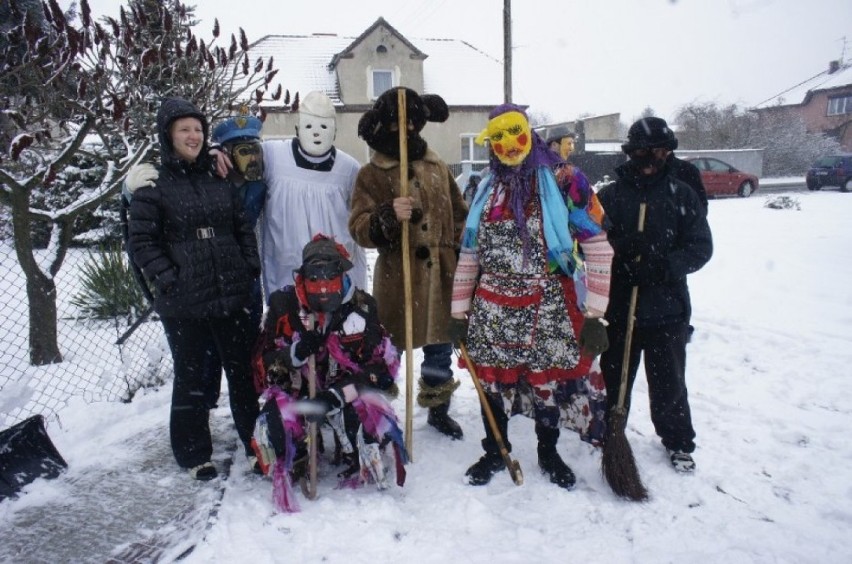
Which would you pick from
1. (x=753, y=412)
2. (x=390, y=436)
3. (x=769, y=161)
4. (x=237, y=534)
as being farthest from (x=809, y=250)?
(x=769, y=161)

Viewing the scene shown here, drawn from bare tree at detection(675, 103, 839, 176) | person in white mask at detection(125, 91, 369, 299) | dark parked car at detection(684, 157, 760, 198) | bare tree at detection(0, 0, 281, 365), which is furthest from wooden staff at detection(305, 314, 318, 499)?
bare tree at detection(675, 103, 839, 176)

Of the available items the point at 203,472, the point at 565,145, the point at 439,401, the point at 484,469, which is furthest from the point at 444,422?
the point at 565,145

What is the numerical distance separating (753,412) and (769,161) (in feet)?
96.7

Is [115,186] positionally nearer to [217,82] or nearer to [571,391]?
[217,82]

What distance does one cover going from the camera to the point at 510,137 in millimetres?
2494

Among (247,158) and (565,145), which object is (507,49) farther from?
(247,158)

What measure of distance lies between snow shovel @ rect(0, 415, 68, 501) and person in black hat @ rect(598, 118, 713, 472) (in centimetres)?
320

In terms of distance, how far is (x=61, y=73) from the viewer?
13.1 feet

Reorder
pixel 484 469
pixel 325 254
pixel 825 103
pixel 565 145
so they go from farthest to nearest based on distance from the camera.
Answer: pixel 825 103, pixel 565 145, pixel 484 469, pixel 325 254

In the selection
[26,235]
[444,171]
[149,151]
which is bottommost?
[26,235]

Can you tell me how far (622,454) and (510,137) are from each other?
1699mm

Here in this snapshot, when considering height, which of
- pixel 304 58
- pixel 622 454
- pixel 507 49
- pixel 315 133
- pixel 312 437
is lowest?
pixel 622 454

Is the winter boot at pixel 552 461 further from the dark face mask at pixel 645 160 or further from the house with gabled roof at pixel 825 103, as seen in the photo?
the house with gabled roof at pixel 825 103

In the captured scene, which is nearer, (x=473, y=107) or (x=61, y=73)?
(x=61, y=73)
